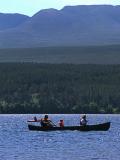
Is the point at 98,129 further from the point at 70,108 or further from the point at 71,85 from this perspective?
the point at 71,85

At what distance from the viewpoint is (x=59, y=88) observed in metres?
176

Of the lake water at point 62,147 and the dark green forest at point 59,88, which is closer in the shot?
the lake water at point 62,147

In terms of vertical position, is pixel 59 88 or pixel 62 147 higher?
pixel 62 147

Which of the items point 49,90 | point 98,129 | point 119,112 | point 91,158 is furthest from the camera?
point 49,90

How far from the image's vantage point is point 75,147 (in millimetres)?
58656

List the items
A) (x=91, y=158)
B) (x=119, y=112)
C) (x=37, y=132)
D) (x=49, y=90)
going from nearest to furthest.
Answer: (x=91, y=158)
(x=37, y=132)
(x=119, y=112)
(x=49, y=90)

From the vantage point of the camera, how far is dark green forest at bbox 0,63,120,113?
159m

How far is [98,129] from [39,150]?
21401 millimetres

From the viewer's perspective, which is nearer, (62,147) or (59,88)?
(62,147)

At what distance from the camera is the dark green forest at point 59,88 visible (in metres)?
159

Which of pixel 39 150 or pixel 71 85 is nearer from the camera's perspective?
pixel 39 150

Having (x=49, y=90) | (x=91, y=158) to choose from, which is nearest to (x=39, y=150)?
(x=91, y=158)

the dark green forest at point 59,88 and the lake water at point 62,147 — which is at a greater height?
the lake water at point 62,147

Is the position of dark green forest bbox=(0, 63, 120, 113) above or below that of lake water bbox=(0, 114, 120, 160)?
below
